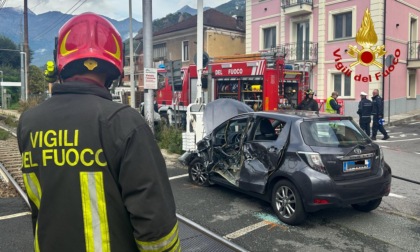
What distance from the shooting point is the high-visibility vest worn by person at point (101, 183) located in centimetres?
164

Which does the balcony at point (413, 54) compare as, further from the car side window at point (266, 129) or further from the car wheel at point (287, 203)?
the car wheel at point (287, 203)

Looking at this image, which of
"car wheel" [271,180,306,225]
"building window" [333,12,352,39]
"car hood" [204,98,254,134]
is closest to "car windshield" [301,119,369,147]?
"car wheel" [271,180,306,225]

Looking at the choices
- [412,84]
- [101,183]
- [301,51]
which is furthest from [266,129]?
[412,84]

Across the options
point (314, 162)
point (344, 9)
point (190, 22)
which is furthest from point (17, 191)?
point (190, 22)

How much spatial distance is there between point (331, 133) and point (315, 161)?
0.56 m

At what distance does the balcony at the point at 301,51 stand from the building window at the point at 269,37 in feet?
4.48

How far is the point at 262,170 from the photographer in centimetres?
604

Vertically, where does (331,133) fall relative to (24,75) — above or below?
below

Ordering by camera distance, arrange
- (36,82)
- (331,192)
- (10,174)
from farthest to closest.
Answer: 1. (36,82)
2. (10,174)
3. (331,192)

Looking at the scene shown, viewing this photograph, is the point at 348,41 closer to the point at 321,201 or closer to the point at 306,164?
the point at 306,164

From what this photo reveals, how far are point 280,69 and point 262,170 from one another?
832 cm

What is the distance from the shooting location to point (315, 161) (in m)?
5.35

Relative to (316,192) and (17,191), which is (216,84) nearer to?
(17,191)

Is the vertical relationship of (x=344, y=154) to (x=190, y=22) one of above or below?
below
